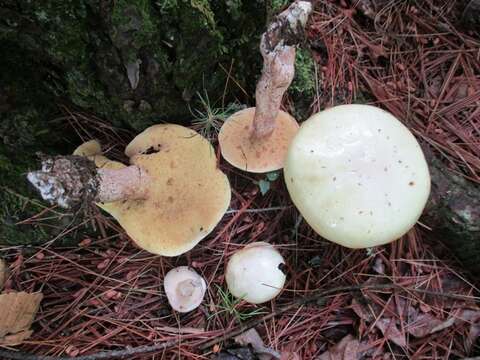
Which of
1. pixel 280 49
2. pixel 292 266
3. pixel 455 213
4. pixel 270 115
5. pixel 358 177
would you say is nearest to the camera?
pixel 280 49

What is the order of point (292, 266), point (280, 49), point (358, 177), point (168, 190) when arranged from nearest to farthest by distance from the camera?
point (280, 49) → point (358, 177) → point (168, 190) → point (292, 266)

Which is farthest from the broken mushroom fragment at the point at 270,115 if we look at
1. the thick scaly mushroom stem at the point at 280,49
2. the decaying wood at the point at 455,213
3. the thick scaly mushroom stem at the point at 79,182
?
the decaying wood at the point at 455,213

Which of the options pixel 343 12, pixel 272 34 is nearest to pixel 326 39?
pixel 343 12

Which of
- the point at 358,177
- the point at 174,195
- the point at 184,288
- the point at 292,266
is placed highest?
the point at 358,177

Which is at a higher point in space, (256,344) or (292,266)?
(292,266)

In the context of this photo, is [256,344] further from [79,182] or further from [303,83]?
[303,83]

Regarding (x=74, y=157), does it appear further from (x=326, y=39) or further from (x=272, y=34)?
(x=326, y=39)

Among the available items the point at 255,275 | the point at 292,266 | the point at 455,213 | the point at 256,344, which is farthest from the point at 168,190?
the point at 455,213

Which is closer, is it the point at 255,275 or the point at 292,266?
the point at 255,275

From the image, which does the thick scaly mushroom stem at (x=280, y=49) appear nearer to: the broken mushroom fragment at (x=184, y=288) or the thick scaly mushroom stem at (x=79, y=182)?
the thick scaly mushroom stem at (x=79, y=182)

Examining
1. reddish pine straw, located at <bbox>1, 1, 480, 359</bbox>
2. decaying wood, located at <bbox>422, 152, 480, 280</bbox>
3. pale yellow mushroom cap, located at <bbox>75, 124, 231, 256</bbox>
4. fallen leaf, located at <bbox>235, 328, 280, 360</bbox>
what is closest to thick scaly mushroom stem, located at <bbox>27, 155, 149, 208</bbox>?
pale yellow mushroom cap, located at <bbox>75, 124, 231, 256</bbox>
